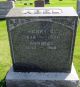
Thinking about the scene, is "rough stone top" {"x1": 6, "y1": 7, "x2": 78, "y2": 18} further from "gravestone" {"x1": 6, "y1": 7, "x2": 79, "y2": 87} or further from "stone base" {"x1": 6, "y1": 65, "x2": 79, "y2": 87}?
"stone base" {"x1": 6, "y1": 65, "x2": 79, "y2": 87}

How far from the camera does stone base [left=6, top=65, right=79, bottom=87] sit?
5.31 m

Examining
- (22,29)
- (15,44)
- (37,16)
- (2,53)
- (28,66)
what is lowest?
(2,53)

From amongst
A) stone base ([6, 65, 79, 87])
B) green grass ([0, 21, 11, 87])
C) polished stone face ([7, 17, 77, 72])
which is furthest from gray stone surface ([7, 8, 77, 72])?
green grass ([0, 21, 11, 87])

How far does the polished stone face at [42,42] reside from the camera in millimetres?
4996

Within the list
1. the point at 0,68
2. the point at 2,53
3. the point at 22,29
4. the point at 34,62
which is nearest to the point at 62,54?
the point at 34,62

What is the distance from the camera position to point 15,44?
5.30 metres

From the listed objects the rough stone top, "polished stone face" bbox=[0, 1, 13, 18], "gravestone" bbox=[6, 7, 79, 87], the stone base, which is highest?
the rough stone top

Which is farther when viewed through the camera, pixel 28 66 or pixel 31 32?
pixel 28 66

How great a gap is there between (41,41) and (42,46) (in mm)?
133

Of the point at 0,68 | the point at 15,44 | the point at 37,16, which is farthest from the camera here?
the point at 0,68

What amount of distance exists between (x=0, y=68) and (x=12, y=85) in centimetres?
165

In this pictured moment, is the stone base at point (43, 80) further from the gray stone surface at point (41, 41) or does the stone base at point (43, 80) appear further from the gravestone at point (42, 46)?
the gray stone surface at point (41, 41)

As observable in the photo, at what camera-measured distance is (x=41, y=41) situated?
5250 millimetres

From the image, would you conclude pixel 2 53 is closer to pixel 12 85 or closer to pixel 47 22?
pixel 12 85
